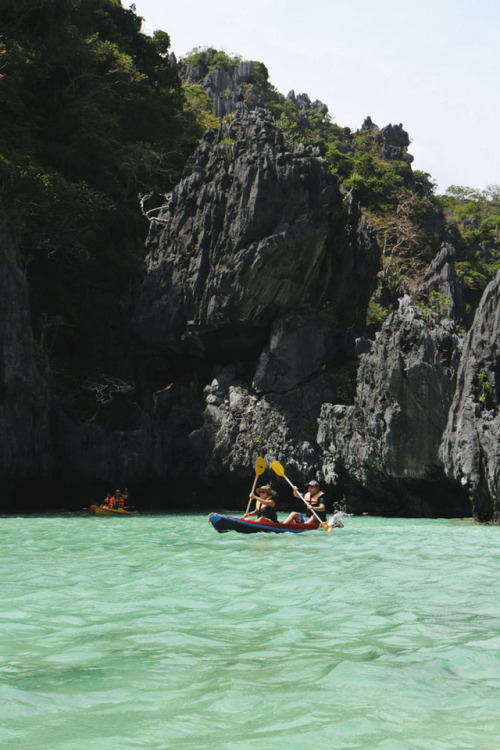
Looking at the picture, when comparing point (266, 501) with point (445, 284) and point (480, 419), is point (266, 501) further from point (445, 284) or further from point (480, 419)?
point (445, 284)

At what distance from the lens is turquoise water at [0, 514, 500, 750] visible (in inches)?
151

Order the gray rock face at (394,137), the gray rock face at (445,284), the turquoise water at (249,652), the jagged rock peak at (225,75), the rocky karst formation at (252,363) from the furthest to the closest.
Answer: the gray rock face at (394,137) → the jagged rock peak at (225,75) → the gray rock face at (445,284) → the rocky karst formation at (252,363) → the turquoise water at (249,652)

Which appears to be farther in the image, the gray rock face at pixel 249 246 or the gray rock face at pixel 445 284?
the gray rock face at pixel 445 284

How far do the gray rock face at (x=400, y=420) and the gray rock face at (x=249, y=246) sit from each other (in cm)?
415

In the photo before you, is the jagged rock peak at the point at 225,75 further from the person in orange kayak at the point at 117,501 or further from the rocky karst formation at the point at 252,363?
the person in orange kayak at the point at 117,501

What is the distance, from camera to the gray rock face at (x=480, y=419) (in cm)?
1753

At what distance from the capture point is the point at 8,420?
2225 cm

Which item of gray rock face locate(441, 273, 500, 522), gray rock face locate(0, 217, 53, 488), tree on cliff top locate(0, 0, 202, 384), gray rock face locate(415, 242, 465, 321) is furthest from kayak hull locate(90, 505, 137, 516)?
gray rock face locate(415, 242, 465, 321)

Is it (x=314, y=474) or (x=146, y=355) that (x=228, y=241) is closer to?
(x=146, y=355)

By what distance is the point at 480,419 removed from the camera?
59.2 feet

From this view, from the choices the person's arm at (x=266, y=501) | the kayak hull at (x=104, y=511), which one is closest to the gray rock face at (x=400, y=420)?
the kayak hull at (x=104, y=511)

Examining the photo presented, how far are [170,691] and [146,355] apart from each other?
964 inches

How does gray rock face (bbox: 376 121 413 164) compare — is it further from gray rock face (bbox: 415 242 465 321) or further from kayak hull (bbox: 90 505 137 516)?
kayak hull (bbox: 90 505 137 516)

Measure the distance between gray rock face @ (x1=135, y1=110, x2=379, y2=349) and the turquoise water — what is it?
619 inches
